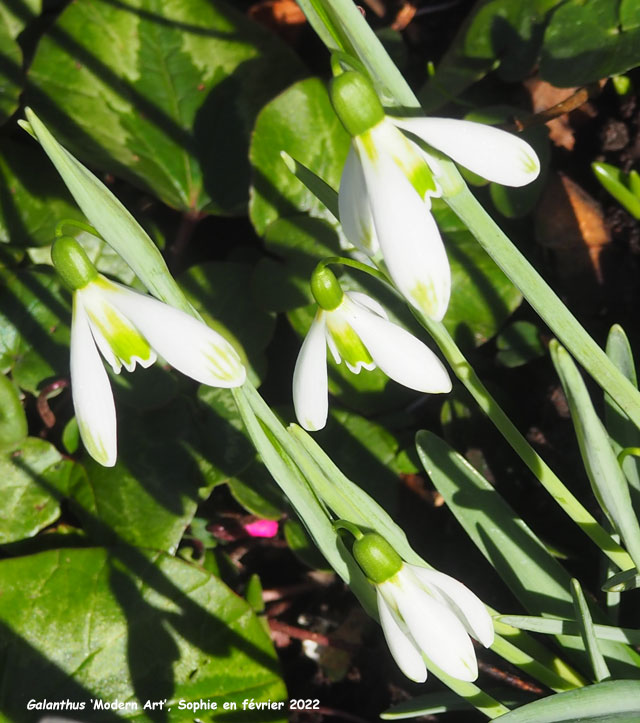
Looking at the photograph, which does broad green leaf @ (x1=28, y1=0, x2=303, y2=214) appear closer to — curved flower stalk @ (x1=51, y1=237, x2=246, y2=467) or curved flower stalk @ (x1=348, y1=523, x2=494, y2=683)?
curved flower stalk @ (x1=51, y1=237, x2=246, y2=467)

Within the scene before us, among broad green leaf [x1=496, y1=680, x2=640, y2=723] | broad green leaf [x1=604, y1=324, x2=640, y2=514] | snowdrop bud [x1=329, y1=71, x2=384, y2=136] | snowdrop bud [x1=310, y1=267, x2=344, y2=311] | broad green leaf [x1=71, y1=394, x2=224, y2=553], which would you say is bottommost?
broad green leaf [x1=604, y1=324, x2=640, y2=514]

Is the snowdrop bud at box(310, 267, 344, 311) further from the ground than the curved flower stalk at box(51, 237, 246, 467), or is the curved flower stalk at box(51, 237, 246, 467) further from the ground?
the curved flower stalk at box(51, 237, 246, 467)

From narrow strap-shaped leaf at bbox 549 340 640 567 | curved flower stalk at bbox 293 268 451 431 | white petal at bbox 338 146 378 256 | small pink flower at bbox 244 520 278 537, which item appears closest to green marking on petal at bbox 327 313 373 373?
curved flower stalk at bbox 293 268 451 431

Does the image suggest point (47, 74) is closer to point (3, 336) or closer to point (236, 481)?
point (3, 336)

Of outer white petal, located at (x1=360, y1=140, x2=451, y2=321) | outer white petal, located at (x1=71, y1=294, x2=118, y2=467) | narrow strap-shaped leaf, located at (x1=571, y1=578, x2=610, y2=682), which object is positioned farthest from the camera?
narrow strap-shaped leaf, located at (x1=571, y1=578, x2=610, y2=682)

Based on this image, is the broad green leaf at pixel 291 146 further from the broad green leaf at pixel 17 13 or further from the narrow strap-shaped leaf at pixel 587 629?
the narrow strap-shaped leaf at pixel 587 629

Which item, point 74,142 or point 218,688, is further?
point 74,142

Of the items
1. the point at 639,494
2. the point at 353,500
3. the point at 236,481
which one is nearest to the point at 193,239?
the point at 236,481

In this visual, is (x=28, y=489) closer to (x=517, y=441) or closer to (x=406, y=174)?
(x=517, y=441)
